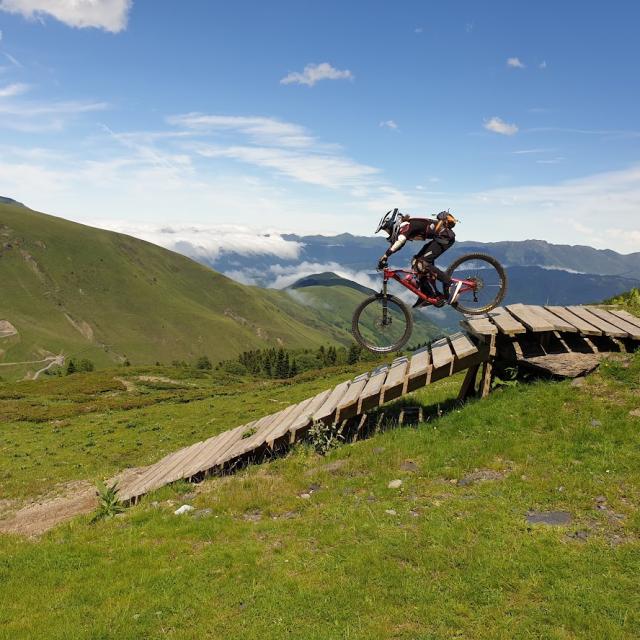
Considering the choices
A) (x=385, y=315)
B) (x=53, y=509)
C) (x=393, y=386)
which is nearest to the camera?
(x=393, y=386)

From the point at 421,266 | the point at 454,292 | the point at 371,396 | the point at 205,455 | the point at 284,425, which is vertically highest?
the point at 421,266

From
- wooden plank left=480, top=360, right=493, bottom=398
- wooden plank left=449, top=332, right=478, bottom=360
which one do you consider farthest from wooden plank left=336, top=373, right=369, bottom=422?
wooden plank left=480, top=360, right=493, bottom=398

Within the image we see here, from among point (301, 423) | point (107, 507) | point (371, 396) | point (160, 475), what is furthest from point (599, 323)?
point (107, 507)

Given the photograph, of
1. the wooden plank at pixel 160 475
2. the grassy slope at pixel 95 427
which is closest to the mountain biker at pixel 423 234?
the wooden plank at pixel 160 475

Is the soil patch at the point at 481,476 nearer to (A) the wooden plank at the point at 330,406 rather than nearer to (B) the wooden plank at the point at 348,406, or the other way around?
(B) the wooden plank at the point at 348,406

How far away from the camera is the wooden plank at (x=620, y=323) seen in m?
14.0

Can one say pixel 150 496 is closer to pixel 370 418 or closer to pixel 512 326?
pixel 370 418

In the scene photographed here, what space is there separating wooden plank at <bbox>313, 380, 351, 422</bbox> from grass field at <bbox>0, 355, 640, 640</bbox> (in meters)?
1.04

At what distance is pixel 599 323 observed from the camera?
49.3 ft

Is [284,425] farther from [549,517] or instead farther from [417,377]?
[549,517]

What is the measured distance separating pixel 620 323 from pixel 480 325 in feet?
15.2

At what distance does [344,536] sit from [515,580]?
321cm

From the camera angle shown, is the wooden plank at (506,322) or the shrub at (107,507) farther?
the wooden plank at (506,322)

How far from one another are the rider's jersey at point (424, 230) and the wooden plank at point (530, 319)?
3.38 m
